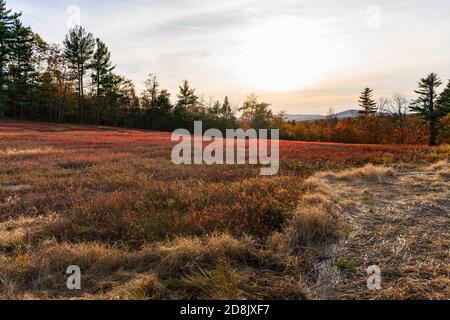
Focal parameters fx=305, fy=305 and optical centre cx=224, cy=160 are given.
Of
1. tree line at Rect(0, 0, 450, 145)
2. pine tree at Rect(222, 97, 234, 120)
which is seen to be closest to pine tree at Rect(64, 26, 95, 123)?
tree line at Rect(0, 0, 450, 145)

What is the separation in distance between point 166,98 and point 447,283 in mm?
65624

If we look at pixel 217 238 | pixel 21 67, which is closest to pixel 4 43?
pixel 21 67

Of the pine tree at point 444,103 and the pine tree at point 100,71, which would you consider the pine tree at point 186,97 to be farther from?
the pine tree at point 444,103

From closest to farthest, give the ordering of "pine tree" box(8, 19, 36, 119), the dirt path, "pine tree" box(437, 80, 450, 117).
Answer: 1. the dirt path
2. "pine tree" box(437, 80, 450, 117)
3. "pine tree" box(8, 19, 36, 119)

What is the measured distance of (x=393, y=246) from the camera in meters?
4.52

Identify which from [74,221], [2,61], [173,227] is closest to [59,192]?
[74,221]

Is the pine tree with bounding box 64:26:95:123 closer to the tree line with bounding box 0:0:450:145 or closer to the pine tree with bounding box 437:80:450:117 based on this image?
the tree line with bounding box 0:0:450:145

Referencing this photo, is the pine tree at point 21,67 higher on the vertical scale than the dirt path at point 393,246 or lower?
higher

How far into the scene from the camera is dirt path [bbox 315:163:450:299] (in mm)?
3430

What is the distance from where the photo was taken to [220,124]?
205 feet

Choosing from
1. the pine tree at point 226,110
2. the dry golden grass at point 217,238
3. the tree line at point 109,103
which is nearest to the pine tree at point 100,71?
the tree line at point 109,103

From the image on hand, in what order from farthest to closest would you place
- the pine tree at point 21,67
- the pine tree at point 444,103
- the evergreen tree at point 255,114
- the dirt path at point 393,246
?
the evergreen tree at point 255,114 → the pine tree at point 21,67 → the pine tree at point 444,103 → the dirt path at point 393,246

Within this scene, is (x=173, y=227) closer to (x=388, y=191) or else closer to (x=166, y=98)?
(x=388, y=191)

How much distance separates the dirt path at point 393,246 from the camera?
3430 mm
